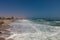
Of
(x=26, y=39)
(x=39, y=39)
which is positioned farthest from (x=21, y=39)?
(x=39, y=39)

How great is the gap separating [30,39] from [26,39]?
315 millimetres

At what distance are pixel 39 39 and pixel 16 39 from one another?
179 centimetres

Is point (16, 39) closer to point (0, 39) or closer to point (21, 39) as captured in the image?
point (21, 39)

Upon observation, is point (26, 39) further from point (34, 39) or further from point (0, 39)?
point (0, 39)

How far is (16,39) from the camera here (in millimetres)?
10633

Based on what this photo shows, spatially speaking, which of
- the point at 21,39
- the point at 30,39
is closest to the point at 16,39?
the point at 21,39

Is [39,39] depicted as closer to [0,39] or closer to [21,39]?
[21,39]

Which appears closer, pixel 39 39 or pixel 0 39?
pixel 0 39

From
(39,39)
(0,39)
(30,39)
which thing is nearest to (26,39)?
(30,39)

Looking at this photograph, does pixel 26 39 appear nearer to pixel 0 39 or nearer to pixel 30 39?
pixel 30 39

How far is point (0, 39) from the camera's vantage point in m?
10.3

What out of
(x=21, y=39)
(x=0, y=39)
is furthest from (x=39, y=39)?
(x=0, y=39)

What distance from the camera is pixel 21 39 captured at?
35.4 ft

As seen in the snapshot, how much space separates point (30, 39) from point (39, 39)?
28.5 inches
